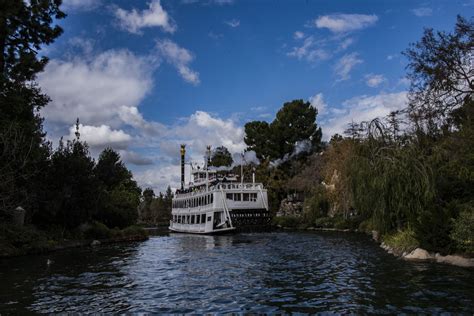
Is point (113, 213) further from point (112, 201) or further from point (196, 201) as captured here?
point (196, 201)

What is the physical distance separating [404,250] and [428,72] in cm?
880

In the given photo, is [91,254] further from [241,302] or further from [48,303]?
[241,302]

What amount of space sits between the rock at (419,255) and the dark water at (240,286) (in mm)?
868

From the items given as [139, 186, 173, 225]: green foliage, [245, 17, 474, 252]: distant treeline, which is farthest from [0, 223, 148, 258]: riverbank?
[139, 186, 173, 225]: green foliage

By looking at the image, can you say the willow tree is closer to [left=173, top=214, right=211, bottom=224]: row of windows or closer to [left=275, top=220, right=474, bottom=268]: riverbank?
[left=275, top=220, right=474, bottom=268]: riverbank

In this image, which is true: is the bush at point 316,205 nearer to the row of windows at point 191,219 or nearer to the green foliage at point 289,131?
the row of windows at point 191,219

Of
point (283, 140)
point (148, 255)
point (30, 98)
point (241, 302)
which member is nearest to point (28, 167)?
point (30, 98)

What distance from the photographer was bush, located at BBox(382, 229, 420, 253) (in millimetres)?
18422

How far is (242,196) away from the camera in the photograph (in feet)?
147

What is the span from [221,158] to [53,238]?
61911 mm

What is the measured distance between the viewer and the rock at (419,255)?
17062 mm

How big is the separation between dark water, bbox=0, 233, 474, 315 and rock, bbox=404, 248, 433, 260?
2.85ft

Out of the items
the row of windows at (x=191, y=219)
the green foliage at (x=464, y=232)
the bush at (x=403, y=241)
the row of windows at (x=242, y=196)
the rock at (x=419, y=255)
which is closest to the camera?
the green foliage at (x=464, y=232)

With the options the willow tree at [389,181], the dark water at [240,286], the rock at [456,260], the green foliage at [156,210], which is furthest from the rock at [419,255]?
the green foliage at [156,210]
